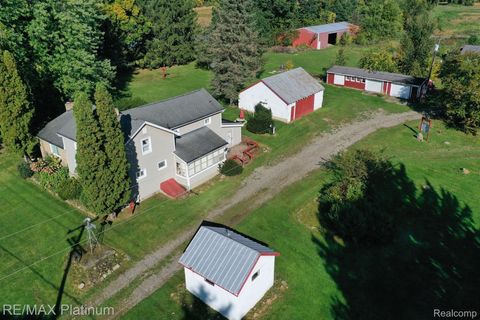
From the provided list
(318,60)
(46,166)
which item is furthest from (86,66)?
(318,60)

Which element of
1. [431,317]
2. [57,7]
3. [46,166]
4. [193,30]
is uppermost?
[57,7]

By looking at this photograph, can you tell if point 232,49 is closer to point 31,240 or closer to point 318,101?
point 318,101

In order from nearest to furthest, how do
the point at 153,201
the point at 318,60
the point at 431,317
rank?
1. the point at 431,317
2. the point at 153,201
3. the point at 318,60

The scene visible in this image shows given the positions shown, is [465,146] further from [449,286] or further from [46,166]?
[46,166]

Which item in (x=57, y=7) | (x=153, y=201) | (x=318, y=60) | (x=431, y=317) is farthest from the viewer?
(x=318, y=60)

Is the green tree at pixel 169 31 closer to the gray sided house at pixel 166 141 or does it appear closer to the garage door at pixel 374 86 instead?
the garage door at pixel 374 86

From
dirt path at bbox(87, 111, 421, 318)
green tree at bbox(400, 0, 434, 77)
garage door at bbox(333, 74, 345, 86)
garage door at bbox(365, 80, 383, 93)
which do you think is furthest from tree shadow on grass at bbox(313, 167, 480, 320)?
green tree at bbox(400, 0, 434, 77)
